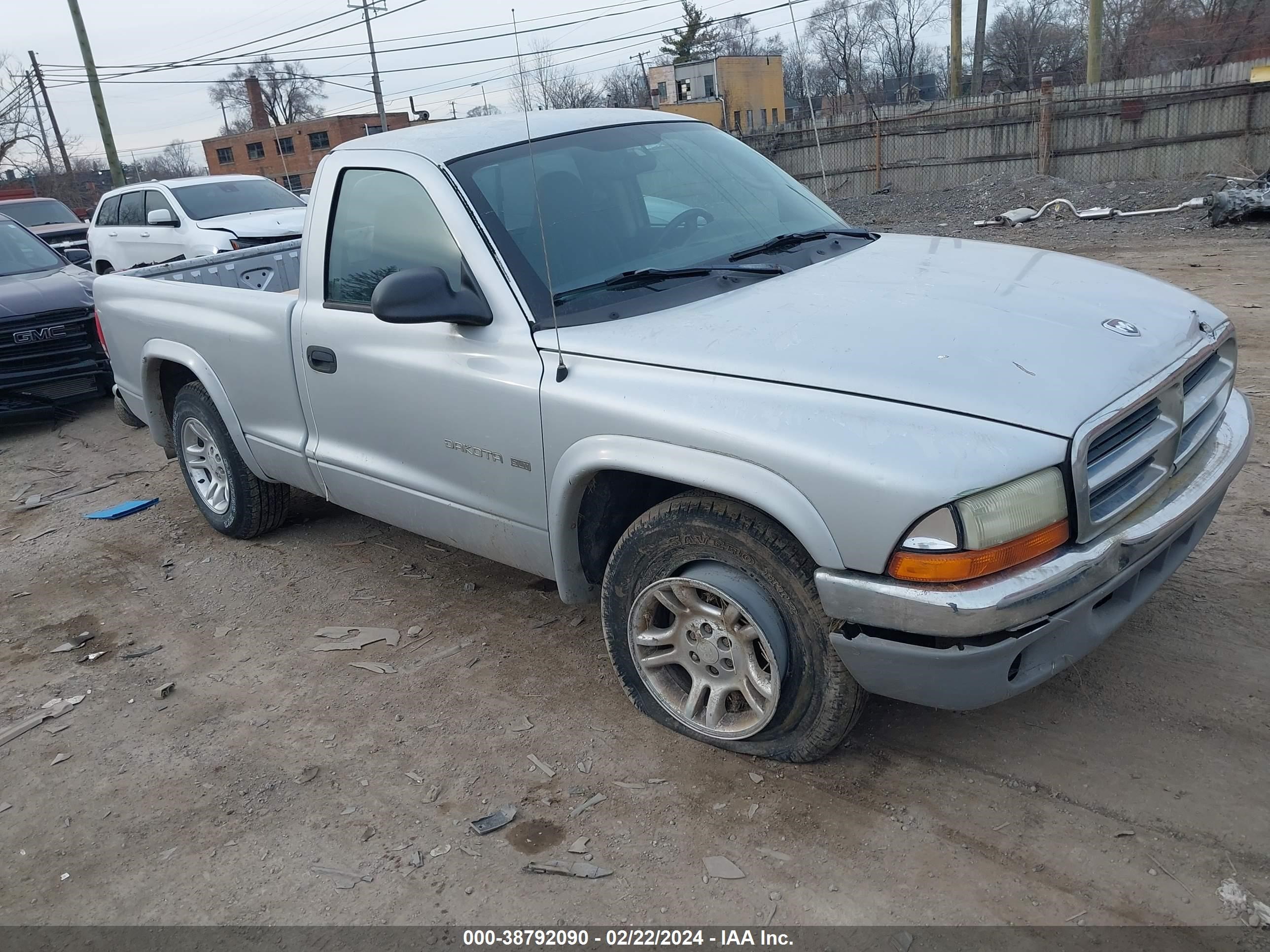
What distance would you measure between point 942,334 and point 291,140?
65191 millimetres

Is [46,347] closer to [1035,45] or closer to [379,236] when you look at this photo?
[379,236]

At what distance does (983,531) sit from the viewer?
2354 mm

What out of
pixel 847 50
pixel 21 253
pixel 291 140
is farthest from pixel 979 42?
pixel 291 140

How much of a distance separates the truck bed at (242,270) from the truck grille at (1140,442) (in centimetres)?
440

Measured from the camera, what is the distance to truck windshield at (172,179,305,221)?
11.9 meters

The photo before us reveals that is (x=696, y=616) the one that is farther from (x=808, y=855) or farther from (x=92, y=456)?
(x=92, y=456)

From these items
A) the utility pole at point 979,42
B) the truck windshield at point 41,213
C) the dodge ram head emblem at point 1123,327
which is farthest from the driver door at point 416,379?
the utility pole at point 979,42

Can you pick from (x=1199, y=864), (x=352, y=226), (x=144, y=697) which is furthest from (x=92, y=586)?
(x=1199, y=864)

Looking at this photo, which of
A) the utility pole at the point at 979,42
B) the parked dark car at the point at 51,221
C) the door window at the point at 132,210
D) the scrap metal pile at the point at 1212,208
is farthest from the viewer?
the utility pole at the point at 979,42

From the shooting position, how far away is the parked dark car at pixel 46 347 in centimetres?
826

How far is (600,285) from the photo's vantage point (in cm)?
334

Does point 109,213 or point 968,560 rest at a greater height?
point 109,213

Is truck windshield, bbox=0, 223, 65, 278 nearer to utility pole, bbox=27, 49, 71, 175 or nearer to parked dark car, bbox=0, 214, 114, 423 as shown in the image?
parked dark car, bbox=0, 214, 114, 423

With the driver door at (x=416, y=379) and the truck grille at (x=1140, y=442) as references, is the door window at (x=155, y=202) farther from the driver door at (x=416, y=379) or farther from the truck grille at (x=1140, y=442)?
the truck grille at (x=1140, y=442)
